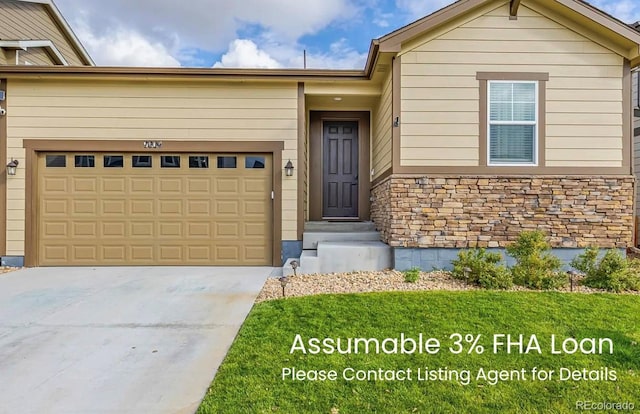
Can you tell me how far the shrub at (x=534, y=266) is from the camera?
4.90 metres

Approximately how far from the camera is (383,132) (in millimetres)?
6961

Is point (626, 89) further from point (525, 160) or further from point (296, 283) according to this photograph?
point (296, 283)

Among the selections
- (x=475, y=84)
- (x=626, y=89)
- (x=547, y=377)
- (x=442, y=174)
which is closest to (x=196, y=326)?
(x=547, y=377)

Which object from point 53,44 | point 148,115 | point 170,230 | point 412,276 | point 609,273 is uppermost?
point 53,44

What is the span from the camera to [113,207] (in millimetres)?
7020

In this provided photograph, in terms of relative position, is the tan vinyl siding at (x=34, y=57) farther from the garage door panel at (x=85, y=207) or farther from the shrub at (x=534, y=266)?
the shrub at (x=534, y=266)

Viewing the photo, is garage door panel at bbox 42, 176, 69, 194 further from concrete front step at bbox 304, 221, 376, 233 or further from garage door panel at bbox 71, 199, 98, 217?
concrete front step at bbox 304, 221, 376, 233

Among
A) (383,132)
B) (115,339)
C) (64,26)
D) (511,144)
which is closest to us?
(115,339)

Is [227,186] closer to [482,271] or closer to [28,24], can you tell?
[482,271]

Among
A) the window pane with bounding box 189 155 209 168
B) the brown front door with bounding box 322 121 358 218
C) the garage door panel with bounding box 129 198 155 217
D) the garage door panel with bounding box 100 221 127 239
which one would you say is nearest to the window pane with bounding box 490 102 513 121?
the brown front door with bounding box 322 121 358 218

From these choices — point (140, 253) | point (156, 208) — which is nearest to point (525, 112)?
point (156, 208)

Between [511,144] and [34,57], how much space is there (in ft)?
33.6

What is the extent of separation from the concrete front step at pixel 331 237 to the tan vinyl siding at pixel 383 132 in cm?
124

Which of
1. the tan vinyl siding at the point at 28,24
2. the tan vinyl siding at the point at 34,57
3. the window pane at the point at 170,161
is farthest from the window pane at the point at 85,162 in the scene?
the tan vinyl siding at the point at 28,24
